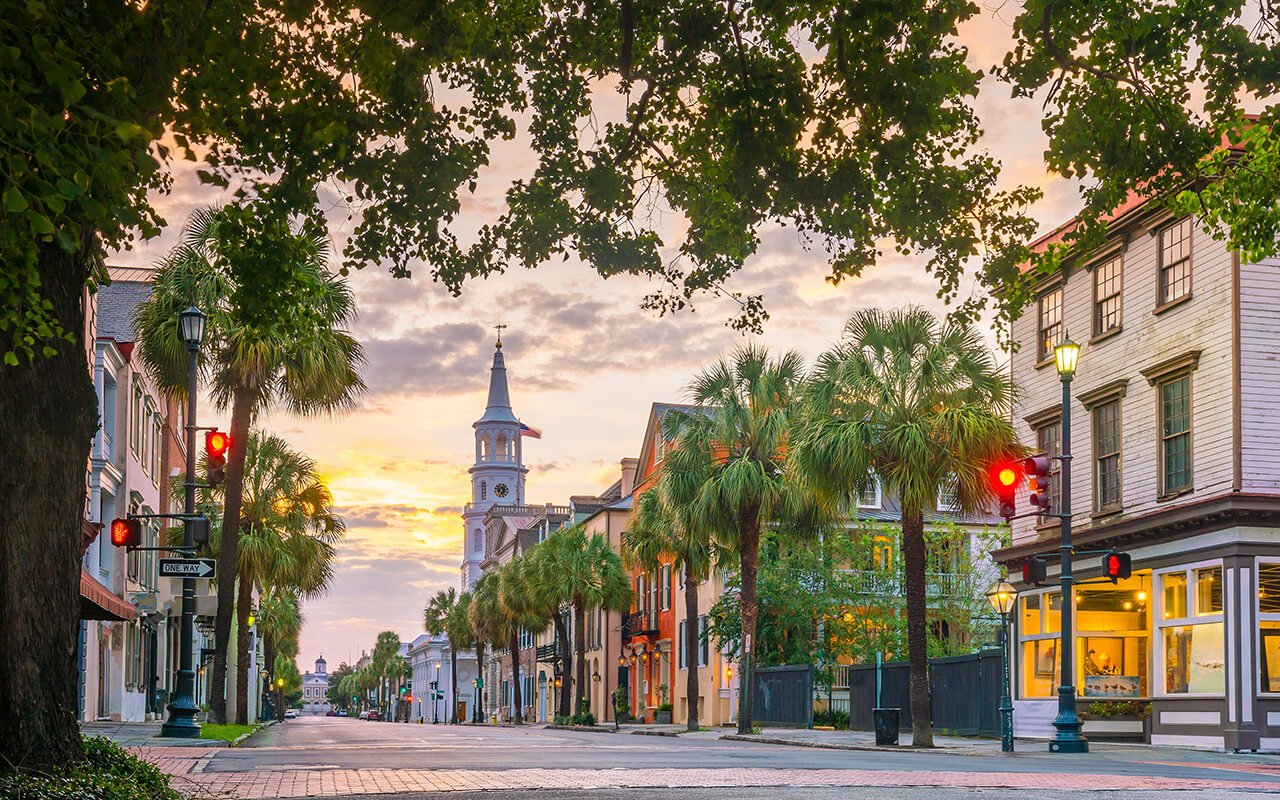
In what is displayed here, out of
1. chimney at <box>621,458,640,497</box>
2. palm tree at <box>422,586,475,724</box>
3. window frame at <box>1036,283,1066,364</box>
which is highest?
window frame at <box>1036,283,1066,364</box>

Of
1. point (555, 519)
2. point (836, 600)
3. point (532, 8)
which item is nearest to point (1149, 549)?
point (532, 8)

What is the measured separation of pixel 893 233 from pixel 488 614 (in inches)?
2650

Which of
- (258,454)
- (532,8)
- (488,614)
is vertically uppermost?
(532,8)

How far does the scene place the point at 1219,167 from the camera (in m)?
12.9

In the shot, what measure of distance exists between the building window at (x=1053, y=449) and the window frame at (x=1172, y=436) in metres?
4.06

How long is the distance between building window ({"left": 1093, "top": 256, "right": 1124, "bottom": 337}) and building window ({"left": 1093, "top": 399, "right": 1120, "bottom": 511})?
65.6 inches

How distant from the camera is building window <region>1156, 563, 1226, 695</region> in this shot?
83.0 feet

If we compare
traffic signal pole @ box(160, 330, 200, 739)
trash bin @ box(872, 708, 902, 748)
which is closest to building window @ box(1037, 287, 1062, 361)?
trash bin @ box(872, 708, 902, 748)

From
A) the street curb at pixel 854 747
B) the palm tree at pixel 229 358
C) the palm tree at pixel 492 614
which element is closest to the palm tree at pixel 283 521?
the palm tree at pixel 229 358

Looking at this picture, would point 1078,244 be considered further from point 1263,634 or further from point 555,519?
point 555,519

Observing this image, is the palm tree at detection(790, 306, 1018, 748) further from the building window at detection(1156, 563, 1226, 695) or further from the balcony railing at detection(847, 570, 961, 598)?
the balcony railing at detection(847, 570, 961, 598)

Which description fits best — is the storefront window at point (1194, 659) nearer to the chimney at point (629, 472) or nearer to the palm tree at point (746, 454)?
the palm tree at point (746, 454)

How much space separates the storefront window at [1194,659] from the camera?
25.2 meters

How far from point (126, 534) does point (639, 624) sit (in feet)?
150
